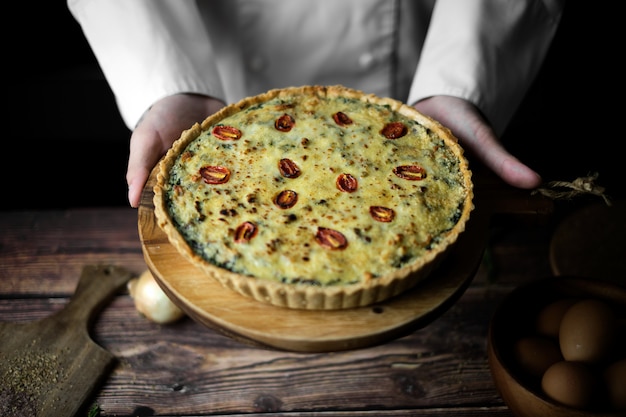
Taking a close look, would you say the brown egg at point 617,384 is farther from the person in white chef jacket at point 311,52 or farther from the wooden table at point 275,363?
the person in white chef jacket at point 311,52

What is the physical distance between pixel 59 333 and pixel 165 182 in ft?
2.65

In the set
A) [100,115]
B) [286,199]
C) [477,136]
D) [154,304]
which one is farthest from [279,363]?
[100,115]

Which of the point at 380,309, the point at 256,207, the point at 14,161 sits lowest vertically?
the point at 14,161

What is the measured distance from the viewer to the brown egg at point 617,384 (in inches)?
69.4

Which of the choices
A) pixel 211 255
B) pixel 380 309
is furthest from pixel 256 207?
pixel 380 309

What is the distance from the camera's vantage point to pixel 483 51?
8.17 ft

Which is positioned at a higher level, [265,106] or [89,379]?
[265,106]

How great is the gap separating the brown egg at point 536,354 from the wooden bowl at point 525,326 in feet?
0.07

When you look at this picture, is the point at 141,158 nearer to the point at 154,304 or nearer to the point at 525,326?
the point at 154,304

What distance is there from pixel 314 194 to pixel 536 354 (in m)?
0.89

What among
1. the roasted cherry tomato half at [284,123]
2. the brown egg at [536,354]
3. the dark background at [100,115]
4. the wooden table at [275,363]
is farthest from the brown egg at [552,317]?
the dark background at [100,115]

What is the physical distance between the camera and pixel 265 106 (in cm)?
233

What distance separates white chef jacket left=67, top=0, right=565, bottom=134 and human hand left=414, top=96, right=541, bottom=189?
51mm

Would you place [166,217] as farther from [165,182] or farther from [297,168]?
[297,168]
